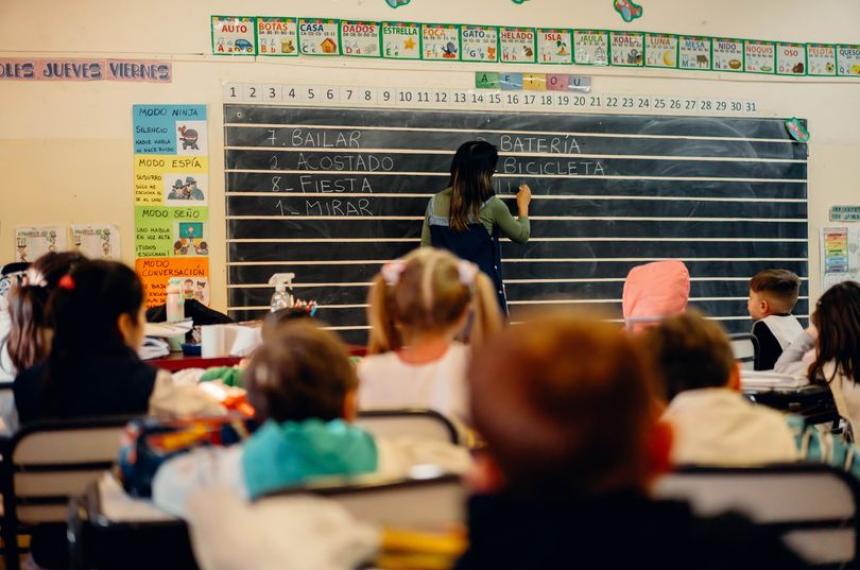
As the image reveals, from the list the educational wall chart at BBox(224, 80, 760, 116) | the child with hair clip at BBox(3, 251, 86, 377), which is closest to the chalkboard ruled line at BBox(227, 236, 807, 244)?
the educational wall chart at BBox(224, 80, 760, 116)

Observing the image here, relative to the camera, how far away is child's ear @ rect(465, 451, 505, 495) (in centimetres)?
92

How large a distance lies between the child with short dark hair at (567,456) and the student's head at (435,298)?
1.39 m

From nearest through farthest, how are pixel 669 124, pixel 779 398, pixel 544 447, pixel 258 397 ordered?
pixel 544 447 < pixel 258 397 < pixel 779 398 < pixel 669 124

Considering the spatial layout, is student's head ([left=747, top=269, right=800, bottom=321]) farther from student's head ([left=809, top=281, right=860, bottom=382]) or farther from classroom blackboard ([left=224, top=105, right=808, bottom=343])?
classroom blackboard ([left=224, top=105, right=808, bottom=343])

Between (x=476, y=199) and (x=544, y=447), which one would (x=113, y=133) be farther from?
(x=544, y=447)

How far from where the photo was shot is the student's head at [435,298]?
7.62 ft

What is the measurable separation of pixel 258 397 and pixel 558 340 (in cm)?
74

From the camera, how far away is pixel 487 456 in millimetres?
935

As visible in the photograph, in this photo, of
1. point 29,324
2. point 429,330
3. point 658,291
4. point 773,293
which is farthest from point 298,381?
point 773,293

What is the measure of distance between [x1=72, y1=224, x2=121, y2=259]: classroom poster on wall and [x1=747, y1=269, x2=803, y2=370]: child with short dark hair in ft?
10.0

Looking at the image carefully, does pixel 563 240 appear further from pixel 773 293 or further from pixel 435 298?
pixel 435 298

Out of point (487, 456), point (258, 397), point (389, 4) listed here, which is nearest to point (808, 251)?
point (389, 4)

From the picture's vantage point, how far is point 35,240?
503 cm

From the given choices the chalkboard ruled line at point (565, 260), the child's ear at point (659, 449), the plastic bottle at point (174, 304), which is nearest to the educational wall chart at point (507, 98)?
the chalkboard ruled line at point (565, 260)
